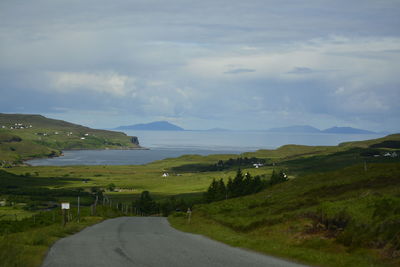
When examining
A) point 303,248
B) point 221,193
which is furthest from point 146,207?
point 303,248

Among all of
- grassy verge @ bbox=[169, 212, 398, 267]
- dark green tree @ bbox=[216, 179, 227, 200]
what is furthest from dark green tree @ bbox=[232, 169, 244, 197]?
grassy verge @ bbox=[169, 212, 398, 267]

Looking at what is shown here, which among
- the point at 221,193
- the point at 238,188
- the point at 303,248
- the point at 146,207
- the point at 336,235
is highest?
the point at 336,235

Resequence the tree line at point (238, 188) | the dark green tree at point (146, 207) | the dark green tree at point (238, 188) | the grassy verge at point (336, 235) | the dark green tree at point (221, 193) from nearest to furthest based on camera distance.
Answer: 1. the grassy verge at point (336, 235)
2. the tree line at point (238, 188)
3. the dark green tree at point (221, 193)
4. the dark green tree at point (238, 188)
5. the dark green tree at point (146, 207)

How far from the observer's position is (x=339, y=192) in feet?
156

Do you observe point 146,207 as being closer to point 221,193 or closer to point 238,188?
point 221,193

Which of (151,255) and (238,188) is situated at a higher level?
(151,255)

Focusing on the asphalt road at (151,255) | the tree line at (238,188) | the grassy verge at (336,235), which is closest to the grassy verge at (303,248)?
the grassy verge at (336,235)

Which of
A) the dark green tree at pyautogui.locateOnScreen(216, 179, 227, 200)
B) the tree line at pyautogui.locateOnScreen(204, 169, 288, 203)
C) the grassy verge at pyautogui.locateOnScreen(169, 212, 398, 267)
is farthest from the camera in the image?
the dark green tree at pyautogui.locateOnScreen(216, 179, 227, 200)

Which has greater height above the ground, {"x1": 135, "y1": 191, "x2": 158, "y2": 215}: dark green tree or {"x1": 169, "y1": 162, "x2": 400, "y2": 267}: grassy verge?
{"x1": 169, "y1": 162, "x2": 400, "y2": 267}: grassy verge

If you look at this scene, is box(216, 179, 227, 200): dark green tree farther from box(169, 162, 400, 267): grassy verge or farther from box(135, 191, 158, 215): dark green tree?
box(169, 162, 400, 267): grassy verge

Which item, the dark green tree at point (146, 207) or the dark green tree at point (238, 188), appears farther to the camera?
the dark green tree at point (146, 207)

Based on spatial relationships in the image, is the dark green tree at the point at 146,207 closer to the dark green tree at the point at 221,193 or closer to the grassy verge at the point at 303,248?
the dark green tree at the point at 221,193

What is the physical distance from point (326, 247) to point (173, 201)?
104 meters

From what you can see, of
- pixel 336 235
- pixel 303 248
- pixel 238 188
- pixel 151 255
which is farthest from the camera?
pixel 238 188
